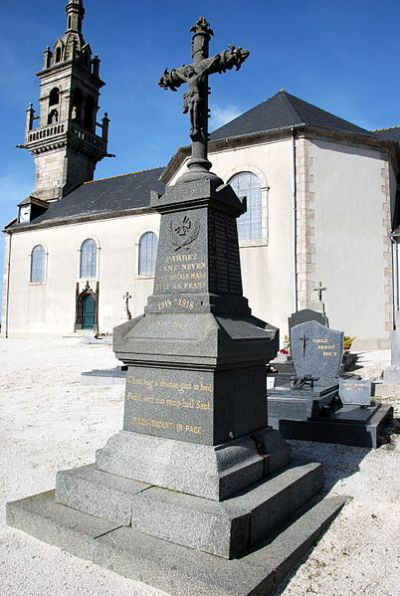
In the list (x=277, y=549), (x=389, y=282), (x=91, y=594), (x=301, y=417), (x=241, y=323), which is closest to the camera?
(x=91, y=594)

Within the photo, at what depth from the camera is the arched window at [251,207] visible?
17906mm

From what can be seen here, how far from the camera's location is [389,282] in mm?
17547

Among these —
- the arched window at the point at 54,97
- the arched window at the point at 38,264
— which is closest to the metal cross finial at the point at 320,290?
the arched window at the point at 38,264

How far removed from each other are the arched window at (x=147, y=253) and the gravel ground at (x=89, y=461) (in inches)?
576

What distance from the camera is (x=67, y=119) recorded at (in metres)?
33.1

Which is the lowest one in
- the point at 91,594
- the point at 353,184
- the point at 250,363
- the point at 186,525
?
the point at 91,594

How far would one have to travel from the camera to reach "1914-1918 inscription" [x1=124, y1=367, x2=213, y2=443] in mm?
3543

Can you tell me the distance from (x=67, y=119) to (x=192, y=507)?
3466 centimetres

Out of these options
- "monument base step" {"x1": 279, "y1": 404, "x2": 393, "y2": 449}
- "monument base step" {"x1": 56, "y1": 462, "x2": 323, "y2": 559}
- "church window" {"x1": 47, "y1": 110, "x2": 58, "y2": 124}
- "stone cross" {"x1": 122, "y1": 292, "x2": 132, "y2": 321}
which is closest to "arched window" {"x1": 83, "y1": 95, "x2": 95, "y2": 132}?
"church window" {"x1": 47, "y1": 110, "x2": 58, "y2": 124}

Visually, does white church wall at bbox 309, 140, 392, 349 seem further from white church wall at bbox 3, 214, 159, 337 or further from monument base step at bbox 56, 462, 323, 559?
monument base step at bbox 56, 462, 323, 559

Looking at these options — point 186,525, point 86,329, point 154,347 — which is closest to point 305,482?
point 186,525

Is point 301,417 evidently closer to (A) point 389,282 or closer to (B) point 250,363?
(B) point 250,363

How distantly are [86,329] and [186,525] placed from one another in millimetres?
23726

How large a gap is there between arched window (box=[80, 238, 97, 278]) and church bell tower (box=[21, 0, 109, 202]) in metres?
7.62
